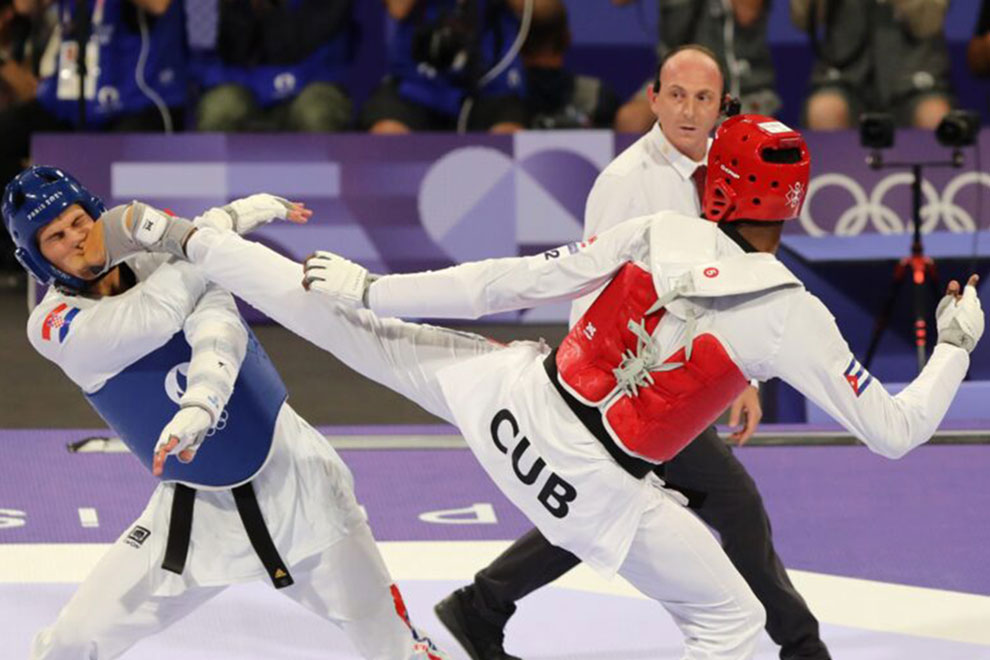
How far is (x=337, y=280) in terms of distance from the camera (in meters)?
4.37

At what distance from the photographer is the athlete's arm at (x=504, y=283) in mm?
4305

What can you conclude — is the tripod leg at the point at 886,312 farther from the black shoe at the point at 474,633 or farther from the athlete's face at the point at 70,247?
the athlete's face at the point at 70,247

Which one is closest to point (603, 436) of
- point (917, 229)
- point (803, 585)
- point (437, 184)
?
point (803, 585)

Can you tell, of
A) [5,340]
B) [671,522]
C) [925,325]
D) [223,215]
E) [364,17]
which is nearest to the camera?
[671,522]

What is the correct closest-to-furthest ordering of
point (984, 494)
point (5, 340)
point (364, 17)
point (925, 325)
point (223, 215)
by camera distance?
point (223, 215) → point (984, 494) → point (925, 325) → point (5, 340) → point (364, 17)

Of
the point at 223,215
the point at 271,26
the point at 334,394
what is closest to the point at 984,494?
the point at 334,394

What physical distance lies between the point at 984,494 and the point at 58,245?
4101 millimetres

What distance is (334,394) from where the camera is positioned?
8.95 metres

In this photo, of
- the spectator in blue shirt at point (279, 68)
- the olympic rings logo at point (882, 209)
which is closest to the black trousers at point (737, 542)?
the olympic rings logo at point (882, 209)

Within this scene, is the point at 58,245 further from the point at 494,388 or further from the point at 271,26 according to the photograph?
the point at 271,26

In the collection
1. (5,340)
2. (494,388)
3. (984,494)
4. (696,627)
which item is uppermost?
(494,388)

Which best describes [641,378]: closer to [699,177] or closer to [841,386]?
[841,386]

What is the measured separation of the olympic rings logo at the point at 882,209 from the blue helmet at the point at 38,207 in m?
6.07

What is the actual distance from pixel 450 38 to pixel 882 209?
254 centimetres
